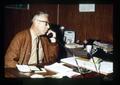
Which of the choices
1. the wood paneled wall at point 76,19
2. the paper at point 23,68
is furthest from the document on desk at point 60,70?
the wood paneled wall at point 76,19

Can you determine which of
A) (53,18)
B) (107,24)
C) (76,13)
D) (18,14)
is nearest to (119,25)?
(107,24)

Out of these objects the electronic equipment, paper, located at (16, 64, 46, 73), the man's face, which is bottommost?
paper, located at (16, 64, 46, 73)

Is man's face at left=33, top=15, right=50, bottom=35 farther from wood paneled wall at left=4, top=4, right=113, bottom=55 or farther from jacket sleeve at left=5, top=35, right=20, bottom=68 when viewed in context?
jacket sleeve at left=5, top=35, right=20, bottom=68

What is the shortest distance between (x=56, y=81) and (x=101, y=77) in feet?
1.31

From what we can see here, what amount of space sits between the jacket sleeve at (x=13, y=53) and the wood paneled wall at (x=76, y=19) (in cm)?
6

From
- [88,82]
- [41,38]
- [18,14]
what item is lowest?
[88,82]

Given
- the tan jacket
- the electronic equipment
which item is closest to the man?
the tan jacket

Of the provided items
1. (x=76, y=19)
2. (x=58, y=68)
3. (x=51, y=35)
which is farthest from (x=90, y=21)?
(x=58, y=68)

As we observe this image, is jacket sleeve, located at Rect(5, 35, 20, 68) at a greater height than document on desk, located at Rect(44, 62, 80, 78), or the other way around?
jacket sleeve, located at Rect(5, 35, 20, 68)

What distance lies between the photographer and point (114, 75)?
3010 millimetres

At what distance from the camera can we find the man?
118 inches

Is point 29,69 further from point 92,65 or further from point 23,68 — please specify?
point 92,65

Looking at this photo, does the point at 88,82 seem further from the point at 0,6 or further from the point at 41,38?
the point at 0,6

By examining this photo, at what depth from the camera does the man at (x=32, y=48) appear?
299cm
